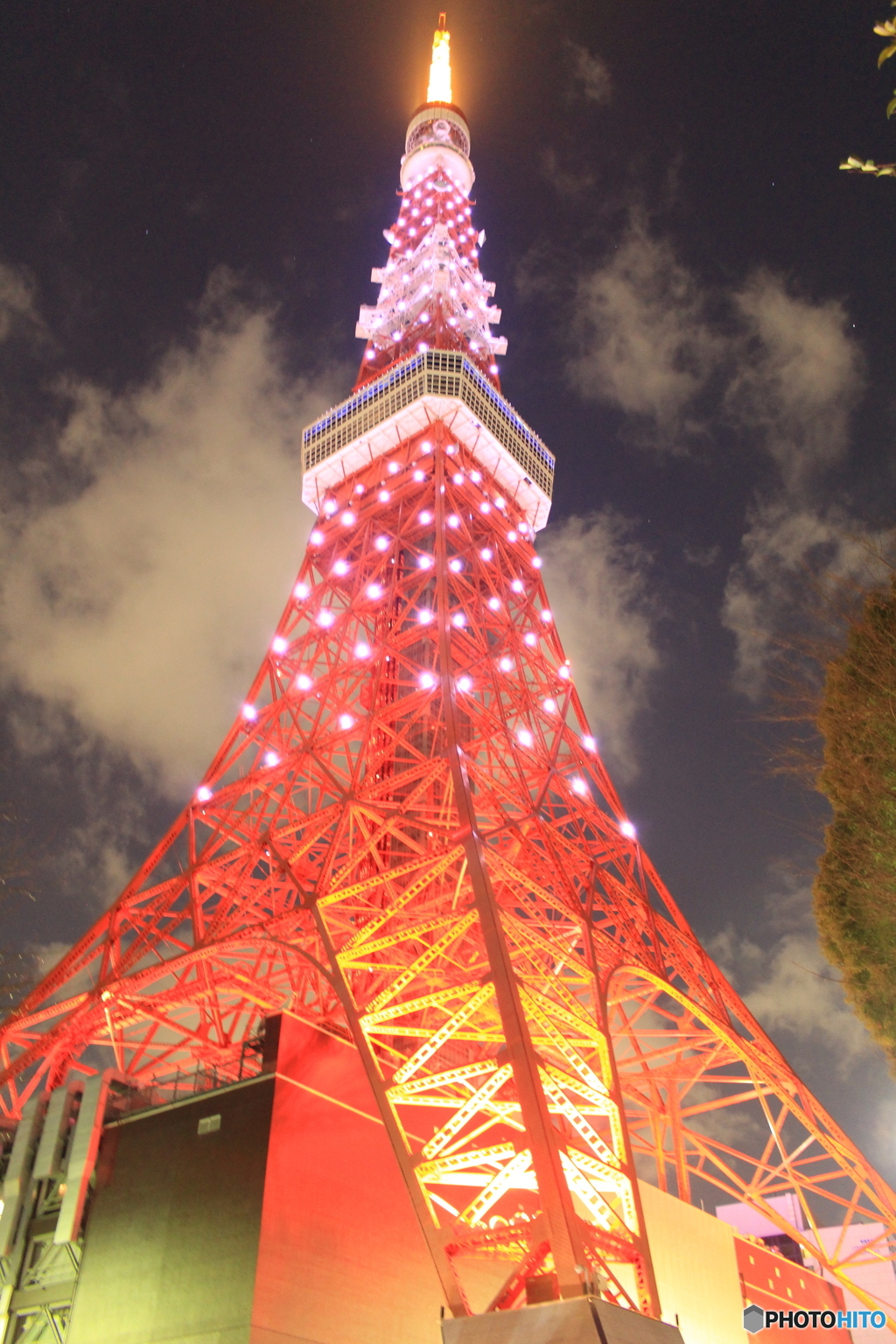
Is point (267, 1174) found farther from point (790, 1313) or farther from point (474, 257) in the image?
point (474, 257)

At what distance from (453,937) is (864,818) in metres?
6.41

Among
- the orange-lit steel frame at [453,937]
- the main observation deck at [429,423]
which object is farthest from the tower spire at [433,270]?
the orange-lit steel frame at [453,937]

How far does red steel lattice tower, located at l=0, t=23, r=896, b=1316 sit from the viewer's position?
39.4 feet

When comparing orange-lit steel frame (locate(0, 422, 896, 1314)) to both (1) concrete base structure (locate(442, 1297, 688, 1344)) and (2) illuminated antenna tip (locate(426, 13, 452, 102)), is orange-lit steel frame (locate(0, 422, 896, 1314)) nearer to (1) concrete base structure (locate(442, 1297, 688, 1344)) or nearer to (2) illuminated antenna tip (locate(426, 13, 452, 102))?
(1) concrete base structure (locate(442, 1297, 688, 1344))

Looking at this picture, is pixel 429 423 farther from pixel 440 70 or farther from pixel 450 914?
pixel 440 70

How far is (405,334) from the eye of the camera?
28.9 meters

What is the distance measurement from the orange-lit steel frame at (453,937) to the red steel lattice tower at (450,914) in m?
0.06

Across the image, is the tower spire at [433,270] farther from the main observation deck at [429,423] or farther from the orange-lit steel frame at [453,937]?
the orange-lit steel frame at [453,937]

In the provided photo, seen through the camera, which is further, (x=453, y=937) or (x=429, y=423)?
(x=429, y=423)

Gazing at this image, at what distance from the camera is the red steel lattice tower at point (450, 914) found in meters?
12.0

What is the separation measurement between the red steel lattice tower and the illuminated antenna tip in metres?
17.0

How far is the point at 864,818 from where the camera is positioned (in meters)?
8.48

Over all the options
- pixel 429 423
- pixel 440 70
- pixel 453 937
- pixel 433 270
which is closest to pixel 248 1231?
pixel 453 937

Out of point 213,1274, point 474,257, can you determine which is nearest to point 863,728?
point 213,1274
